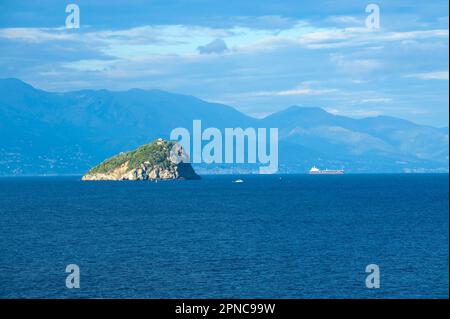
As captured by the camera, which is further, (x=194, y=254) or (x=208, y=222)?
(x=208, y=222)

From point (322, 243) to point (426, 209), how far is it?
90931 millimetres

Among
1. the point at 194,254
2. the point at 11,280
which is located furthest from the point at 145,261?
the point at 11,280

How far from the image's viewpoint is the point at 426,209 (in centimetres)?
19588

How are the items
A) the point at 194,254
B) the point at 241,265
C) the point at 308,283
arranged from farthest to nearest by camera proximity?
the point at 194,254
the point at 241,265
the point at 308,283
